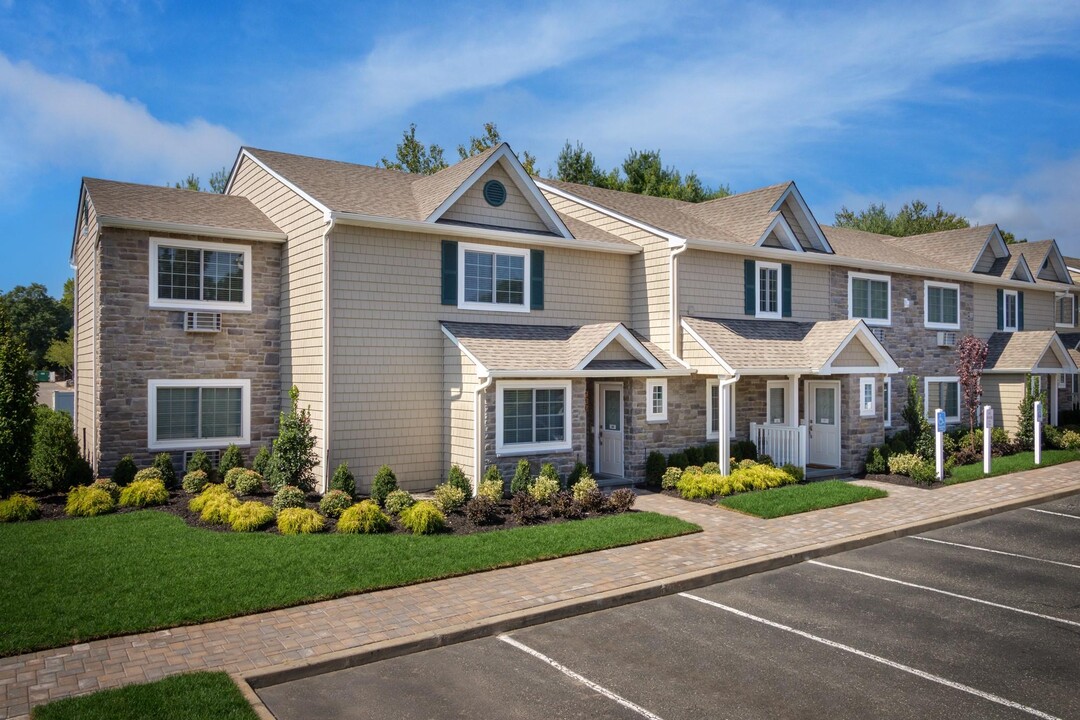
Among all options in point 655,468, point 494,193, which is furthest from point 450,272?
point 655,468

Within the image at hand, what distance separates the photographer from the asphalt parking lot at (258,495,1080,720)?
6.77 metres

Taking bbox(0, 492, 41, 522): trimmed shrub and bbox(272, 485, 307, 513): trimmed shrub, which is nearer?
bbox(0, 492, 41, 522): trimmed shrub

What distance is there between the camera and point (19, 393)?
1495 centimetres

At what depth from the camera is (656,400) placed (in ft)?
59.5

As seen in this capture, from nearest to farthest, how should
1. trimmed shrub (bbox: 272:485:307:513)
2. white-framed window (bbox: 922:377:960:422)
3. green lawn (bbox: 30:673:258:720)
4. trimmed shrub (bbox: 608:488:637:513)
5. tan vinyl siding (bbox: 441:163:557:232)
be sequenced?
1. green lawn (bbox: 30:673:258:720)
2. trimmed shrub (bbox: 272:485:307:513)
3. trimmed shrub (bbox: 608:488:637:513)
4. tan vinyl siding (bbox: 441:163:557:232)
5. white-framed window (bbox: 922:377:960:422)

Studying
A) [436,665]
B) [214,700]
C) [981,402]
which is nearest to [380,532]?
[436,665]

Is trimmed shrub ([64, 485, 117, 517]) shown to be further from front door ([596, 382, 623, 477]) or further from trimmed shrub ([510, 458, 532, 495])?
front door ([596, 382, 623, 477])

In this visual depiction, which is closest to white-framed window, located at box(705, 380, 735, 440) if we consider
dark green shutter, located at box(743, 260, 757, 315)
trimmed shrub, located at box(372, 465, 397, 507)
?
dark green shutter, located at box(743, 260, 757, 315)

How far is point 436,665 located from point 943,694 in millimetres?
4724

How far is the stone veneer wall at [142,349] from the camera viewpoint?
15914 millimetres

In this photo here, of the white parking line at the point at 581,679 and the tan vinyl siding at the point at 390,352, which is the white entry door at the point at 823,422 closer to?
the tan vinyl siding at the point at 390,352

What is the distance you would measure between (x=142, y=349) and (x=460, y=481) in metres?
7.35

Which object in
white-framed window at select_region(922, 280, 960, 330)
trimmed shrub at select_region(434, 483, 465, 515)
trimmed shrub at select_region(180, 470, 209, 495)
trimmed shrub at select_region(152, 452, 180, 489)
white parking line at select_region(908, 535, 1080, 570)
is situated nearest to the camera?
white parking line at select_region(908, 535, 1080, 570)

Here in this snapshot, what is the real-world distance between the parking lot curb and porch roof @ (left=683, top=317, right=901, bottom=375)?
5239mm
